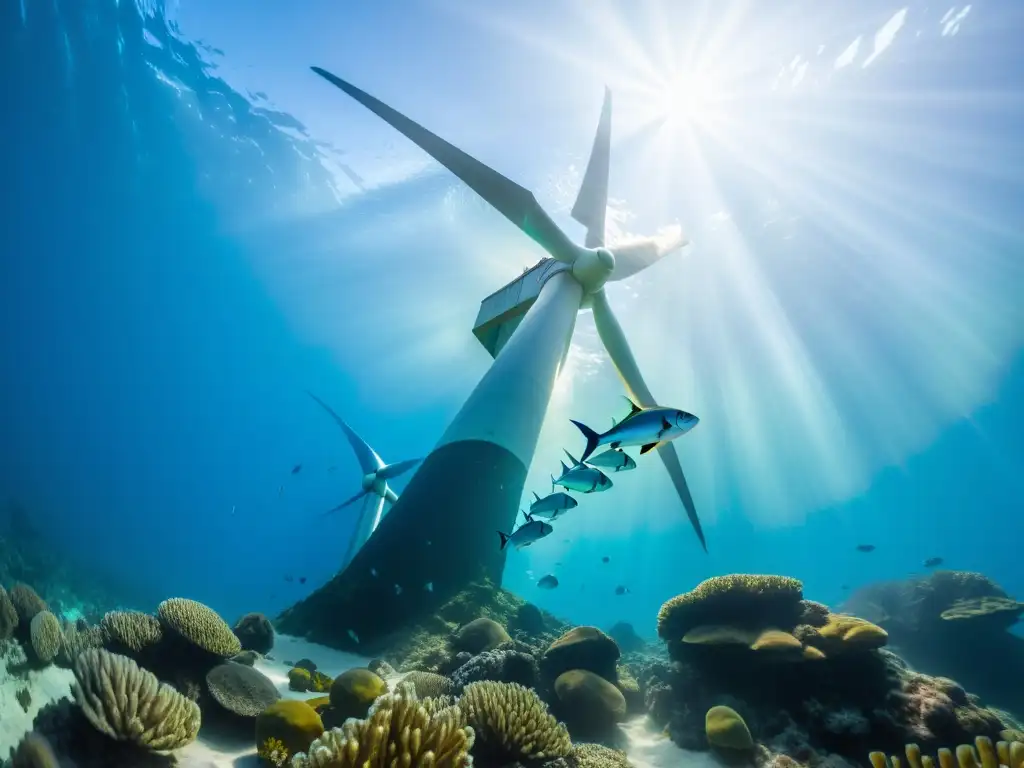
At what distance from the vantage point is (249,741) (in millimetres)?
3932

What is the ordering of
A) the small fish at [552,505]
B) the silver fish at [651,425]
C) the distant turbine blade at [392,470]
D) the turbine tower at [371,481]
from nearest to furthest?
the silver fish at [651,425] → the small fish at [552,505] → the distant turbine blade at [392,470] → the turbine tower at [371,481]

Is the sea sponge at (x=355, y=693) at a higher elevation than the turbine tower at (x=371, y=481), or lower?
lower

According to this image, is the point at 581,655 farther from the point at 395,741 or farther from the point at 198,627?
the point at 198,627

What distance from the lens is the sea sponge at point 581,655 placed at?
667cm

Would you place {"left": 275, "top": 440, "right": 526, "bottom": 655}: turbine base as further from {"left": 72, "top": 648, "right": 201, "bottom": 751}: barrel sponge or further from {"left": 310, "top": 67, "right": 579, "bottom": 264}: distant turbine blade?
{"left": 310, "top": 67, "right": 579, "bottom": 264}: distant turbine blade

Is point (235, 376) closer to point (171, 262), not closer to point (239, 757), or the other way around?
point (171, 262)

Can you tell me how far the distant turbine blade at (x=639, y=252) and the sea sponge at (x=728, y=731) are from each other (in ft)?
34.5

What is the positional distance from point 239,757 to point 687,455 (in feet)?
186

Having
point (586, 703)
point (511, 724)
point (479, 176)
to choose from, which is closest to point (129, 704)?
point (511, 724)

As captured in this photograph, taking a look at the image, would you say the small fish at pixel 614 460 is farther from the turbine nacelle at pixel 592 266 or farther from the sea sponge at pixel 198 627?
the turbine nacelle at pixel 592 266

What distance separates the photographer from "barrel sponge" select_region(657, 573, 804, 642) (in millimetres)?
7070

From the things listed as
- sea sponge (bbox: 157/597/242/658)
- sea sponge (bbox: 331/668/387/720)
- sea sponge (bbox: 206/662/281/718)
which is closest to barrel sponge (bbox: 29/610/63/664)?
sea sponge (bbox: 157/597/242/658)

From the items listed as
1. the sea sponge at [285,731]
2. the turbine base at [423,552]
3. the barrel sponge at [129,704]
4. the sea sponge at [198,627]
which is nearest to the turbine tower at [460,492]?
the turbine base at [423,552]

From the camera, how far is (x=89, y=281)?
6022cm
